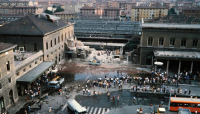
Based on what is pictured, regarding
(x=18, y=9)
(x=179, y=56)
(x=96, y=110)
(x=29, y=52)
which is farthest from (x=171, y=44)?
(x=18, y=9)

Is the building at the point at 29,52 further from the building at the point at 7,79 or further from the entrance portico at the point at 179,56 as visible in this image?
the entrance portico at the point at 179,56

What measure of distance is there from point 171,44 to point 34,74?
3669cm

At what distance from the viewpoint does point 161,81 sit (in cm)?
4869

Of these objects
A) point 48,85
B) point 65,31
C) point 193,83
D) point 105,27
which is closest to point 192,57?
point 193,83

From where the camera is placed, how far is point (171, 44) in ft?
188

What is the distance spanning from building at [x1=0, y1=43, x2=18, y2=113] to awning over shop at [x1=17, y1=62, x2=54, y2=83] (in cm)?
200

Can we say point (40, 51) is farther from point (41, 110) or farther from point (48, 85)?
point (41, 110)

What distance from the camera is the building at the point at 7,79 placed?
34.3 meters

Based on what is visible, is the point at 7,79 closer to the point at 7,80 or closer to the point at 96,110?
the point at 7,80

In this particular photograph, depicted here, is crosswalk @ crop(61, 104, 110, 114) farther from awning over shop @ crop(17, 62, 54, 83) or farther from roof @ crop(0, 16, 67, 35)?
roof @ crop(0, 16, 67, 35)

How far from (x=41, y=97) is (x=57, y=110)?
6539 mm

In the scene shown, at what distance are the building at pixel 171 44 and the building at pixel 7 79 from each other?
33.9 meters

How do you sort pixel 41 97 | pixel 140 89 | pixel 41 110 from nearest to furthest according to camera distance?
pixel 41 110 → pixel 41 97 → pixel 140 89

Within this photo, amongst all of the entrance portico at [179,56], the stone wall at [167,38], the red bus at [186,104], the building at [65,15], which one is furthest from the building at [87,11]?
the red bus at [186,104]
